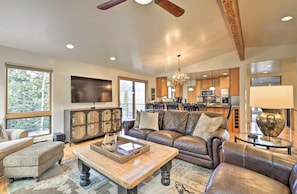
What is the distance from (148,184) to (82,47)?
329 cm

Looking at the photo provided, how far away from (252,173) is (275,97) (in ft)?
4.28

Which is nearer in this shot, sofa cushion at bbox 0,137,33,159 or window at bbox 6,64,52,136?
sofa cushion at bbox 0,137,33,159

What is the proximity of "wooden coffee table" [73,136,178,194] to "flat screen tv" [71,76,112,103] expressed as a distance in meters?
2.60

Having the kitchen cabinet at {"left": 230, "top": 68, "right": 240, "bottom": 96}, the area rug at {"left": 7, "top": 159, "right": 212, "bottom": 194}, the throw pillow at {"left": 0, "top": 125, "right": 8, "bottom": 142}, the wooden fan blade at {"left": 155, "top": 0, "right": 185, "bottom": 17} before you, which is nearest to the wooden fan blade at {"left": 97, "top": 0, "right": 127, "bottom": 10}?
the wooden fan blade at {"left": 155, "top": 0, "right": 185, "bottom": 17}

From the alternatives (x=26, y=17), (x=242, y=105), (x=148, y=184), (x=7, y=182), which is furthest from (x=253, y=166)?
(x=242, y=105)

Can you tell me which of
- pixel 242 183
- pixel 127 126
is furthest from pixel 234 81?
pixel 242 183

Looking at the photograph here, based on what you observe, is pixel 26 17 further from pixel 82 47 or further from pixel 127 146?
pixel 127 146

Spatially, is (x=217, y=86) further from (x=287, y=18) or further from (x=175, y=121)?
(x=175, y=121)

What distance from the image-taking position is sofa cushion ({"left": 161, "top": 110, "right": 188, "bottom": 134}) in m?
3.46

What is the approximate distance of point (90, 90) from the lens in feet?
15.3

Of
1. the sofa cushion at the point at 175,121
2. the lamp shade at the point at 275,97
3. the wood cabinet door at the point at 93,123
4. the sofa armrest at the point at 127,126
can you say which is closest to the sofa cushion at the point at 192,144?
the sofa cushion at the point at 175,121

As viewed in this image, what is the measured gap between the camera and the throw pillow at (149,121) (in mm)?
3580

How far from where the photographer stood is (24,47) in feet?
11.0

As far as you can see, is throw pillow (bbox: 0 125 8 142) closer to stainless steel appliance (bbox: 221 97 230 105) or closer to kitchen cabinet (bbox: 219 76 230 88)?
stainless steel appliance (bbox: 221 97 230 105)
